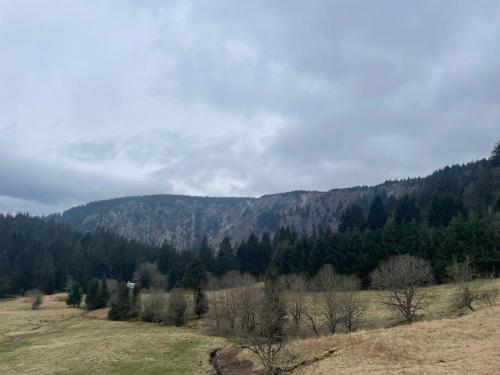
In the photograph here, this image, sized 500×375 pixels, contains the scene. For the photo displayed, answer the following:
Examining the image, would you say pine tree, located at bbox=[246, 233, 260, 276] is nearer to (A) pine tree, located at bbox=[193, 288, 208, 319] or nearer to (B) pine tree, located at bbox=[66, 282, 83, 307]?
(A) pine tree, located at bbox=[193, 288, 208, 319]

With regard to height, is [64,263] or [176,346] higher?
[64,263]

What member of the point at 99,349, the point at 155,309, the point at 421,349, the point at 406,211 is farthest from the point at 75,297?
the point at 406,211

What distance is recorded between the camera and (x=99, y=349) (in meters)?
55.4

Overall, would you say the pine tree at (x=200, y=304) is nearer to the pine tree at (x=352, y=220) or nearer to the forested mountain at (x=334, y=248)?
the forested mountain at (x=334, y=248)

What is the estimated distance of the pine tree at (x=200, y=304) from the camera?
85.5 m

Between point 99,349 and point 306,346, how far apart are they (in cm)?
3000

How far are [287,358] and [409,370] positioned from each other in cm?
1254

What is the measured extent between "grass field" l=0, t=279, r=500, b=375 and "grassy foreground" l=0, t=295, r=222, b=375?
0.11 metres

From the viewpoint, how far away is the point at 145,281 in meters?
135

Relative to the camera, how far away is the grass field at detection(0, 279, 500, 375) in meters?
31.0

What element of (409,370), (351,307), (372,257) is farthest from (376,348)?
(372,257)

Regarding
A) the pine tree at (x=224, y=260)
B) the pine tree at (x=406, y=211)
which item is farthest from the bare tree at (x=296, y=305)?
the pine tree at (x=406, y=211)

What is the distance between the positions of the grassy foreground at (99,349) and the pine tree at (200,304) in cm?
906

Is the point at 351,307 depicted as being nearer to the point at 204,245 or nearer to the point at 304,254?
the point at 304,254
